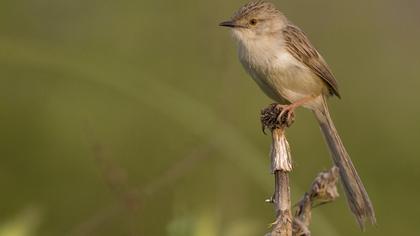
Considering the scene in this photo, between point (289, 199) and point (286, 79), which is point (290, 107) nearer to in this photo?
point (286, 79)

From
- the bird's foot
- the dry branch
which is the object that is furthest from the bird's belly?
the dry branch

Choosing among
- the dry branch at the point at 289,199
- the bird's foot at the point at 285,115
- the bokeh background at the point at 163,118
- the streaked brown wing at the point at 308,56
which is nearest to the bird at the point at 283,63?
the streaked brown wing at the point at 308,56

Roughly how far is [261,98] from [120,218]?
10.0ft

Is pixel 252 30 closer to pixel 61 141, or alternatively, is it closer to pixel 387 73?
pixel 61 141

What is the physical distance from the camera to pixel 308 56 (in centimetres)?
551

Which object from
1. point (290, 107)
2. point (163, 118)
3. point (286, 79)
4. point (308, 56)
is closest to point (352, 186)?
point (290, 107)

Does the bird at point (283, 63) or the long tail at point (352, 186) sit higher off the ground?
the bird at point (283, 63)

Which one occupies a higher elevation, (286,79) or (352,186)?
→ (286,79)

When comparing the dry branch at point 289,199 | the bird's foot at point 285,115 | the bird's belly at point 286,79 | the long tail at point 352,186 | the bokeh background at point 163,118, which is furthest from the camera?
the bokeh background at point 163,118

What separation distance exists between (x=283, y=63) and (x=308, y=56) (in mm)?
279

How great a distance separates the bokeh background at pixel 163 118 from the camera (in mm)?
5621

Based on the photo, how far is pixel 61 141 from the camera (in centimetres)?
738

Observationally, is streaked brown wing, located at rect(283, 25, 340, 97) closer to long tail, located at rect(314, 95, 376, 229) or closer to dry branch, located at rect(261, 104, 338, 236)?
long tail, located at rect(314, 95, 376, 229)

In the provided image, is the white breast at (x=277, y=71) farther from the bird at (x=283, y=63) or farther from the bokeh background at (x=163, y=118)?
the bokeh background at (x=163, y=118)
